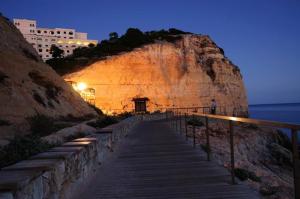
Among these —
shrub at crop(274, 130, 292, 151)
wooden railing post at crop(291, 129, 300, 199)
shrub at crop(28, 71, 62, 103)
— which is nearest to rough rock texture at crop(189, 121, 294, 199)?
shrub at crop(274, 130, 292, 151)

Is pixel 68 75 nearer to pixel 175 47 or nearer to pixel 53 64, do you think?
pixel 53 64

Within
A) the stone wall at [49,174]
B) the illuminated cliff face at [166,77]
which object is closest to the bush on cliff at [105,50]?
the illuminated cliff face at [166,77]

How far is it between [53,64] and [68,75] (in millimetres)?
6728

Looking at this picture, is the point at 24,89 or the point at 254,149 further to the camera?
the point at 254,149

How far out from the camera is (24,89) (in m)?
19.2

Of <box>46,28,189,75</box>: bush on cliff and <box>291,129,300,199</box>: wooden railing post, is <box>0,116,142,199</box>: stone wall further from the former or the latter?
<box>46,28,189,75</box>: bush on cliff

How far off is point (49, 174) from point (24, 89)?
16.7 metres

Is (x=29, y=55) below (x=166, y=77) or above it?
below

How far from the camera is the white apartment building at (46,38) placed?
4670 inches

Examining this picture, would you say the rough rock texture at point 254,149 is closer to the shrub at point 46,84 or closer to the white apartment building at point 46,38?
the shrub at point 46,84

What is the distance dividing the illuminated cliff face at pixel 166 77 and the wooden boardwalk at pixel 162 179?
41.5 meters

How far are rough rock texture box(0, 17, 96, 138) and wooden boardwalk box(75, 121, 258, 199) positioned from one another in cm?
878

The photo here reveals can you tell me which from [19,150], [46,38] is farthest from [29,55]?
[46,38]

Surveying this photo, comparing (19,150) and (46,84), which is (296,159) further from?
(46,84)
